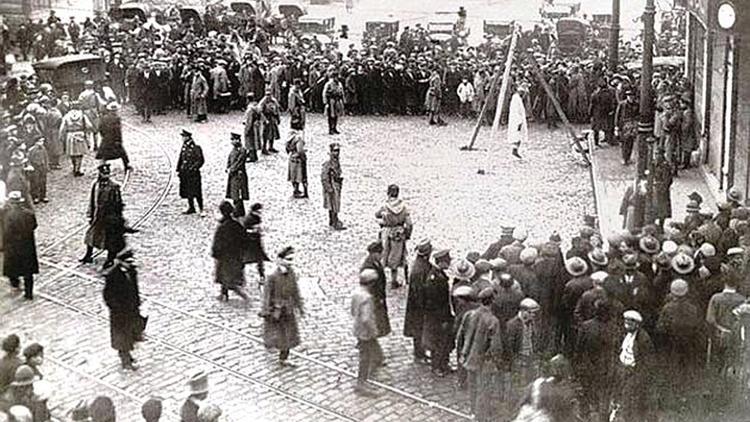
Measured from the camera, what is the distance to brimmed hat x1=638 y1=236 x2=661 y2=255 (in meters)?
14.6

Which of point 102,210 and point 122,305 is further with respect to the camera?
point 102,210

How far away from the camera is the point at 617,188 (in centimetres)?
2323

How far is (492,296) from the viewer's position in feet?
43.2

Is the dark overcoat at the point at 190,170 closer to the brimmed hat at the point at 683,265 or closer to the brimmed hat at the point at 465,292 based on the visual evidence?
the brimmed hat at the point at 465,292

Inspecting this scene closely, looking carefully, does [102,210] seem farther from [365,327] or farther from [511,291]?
[511,291]

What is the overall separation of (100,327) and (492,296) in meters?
6.29

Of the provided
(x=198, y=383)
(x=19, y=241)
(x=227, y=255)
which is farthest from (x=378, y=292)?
(x=19, y=241)

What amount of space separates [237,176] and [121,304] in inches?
280

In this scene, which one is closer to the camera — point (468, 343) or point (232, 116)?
point (468, 343)

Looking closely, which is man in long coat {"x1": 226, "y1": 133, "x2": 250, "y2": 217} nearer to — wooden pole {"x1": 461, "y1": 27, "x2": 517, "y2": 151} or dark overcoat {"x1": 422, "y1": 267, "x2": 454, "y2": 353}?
wooden pole {"x1": 461, "y1": 27, "x2": 517, "y2": 151}

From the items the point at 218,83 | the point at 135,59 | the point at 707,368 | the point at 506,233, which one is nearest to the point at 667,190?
the point at 506,233

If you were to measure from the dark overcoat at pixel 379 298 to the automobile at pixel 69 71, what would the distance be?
18760 mm

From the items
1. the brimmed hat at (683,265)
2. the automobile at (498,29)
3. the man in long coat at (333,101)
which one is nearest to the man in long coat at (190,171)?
the man in long coat at (333,101)

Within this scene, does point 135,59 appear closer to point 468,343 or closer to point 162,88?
point 162,88
